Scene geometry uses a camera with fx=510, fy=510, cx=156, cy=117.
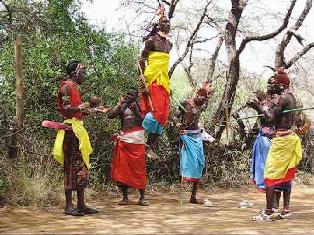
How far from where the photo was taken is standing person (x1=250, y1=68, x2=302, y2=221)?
20.7 ft

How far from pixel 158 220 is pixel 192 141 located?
224 cm

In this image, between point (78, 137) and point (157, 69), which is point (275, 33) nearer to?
point (157, 69)

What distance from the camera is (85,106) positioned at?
6.63 meters

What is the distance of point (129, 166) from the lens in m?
7.88

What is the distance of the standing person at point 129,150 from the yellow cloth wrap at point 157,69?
345mm

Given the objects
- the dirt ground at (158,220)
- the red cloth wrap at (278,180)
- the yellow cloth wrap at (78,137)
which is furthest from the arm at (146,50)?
the red cloth wrap at (278,180)

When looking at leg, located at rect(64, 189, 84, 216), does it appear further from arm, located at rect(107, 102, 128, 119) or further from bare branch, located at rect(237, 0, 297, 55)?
bare branch, located at rect(237, 0, 297, 55)

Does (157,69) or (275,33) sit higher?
(275,33)

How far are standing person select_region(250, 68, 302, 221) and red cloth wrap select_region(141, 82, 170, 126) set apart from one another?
191 cm

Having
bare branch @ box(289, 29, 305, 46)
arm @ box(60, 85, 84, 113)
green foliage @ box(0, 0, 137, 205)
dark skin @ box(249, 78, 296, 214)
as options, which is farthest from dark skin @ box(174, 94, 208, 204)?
bare branch @ box(289, 29, 305, 46)

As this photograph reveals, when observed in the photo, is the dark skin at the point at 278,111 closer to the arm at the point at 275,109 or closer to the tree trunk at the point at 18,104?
the arm at the point at 275,109

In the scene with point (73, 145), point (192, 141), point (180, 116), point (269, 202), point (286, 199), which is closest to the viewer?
point (269, 202)

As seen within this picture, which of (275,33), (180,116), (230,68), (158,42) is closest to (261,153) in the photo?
(180,116)

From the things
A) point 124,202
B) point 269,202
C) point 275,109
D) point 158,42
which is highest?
point 158,42
